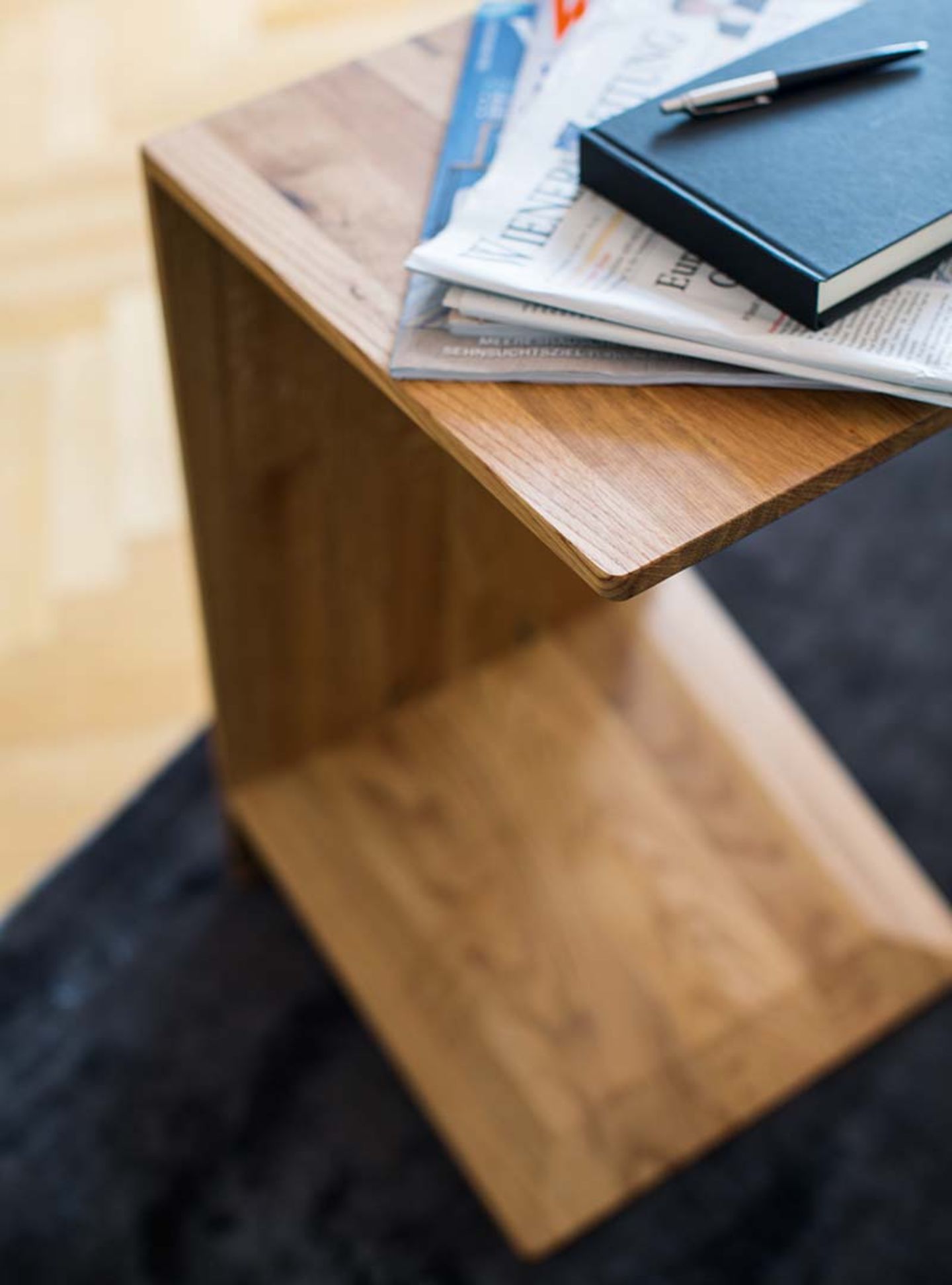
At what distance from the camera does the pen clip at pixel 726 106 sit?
685mm

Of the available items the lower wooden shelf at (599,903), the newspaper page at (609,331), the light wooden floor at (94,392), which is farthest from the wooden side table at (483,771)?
the light wooden floor at (94,392)

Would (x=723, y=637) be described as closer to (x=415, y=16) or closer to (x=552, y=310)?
(x=552, y=310)

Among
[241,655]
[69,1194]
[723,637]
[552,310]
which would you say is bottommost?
[69,1194]

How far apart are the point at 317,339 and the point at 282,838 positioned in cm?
44

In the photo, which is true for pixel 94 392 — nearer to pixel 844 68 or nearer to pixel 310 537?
pixel 310 537

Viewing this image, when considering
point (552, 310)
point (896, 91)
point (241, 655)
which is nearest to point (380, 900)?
point (241, 655)

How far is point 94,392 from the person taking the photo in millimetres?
1605

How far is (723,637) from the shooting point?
4.18 ft

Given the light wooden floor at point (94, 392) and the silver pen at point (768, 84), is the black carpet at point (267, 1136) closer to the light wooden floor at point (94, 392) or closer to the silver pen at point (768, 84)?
the light wooden floor at point (94, 392)

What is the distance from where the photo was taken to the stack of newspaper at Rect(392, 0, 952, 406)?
2.07ft

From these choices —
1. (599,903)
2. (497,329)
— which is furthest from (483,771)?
(497,329)

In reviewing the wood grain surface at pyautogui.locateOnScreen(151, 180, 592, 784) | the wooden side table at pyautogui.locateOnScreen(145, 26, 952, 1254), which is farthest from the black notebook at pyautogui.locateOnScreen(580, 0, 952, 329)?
the wood grain surface at pyautogui.locateOnScreen(151, 180, 592, 784)

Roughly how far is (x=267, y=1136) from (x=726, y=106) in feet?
2.75

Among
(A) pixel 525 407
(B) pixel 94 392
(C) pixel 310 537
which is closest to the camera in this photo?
(A) pixel 525 407
